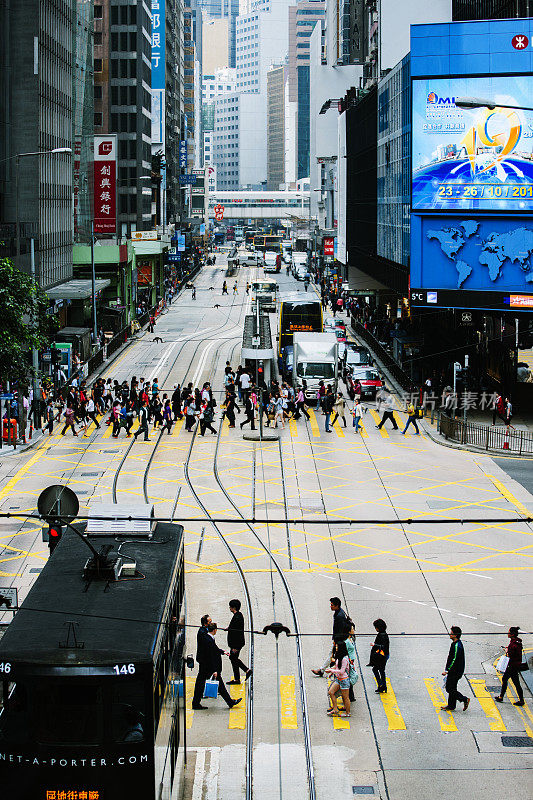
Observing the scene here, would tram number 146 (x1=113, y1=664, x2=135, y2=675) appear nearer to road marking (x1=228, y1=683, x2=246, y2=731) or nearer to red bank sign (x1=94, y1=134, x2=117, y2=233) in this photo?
road marking (x1=228, y1=683, x2=246, y2=731)

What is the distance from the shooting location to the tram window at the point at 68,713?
10.5 metres

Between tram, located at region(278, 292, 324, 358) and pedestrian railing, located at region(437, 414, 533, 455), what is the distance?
1951 cm

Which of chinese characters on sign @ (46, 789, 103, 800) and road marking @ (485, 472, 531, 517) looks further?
road marking @ (485, 472, 531, 517)

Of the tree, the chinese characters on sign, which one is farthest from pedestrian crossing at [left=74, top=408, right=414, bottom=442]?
the chinese characters on sign

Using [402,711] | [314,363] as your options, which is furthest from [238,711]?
[314,363]

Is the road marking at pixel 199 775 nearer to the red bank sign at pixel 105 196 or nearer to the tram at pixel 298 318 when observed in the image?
the tram at pixel 298 318

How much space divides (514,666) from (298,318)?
45081 mm

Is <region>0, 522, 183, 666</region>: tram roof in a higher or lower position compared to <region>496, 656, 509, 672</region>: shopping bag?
higher

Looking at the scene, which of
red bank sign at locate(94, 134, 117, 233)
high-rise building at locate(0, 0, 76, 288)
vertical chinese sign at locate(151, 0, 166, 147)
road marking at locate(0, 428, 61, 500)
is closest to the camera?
road marking at locate(0, 428, 61, 500)

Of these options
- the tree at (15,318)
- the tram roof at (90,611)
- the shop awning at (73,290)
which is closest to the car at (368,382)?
the tree at (15,318)

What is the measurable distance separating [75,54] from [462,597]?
57689 millimetres

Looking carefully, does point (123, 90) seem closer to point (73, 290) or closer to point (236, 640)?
point (73, 290)

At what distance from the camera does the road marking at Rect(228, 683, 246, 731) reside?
1677 centimetres

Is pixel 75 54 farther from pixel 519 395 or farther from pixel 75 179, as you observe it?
pixel 519 395
